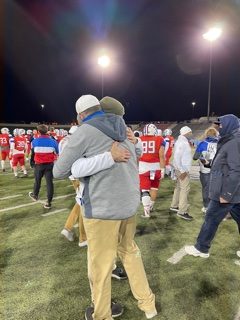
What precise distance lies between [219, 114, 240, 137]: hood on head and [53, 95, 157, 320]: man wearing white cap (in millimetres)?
1935

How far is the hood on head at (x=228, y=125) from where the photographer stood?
4.12m

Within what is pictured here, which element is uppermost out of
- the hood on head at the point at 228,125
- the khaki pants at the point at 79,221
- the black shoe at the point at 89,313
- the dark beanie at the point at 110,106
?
the dark beanie at the point at 110,106

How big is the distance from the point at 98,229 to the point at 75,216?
257 cm

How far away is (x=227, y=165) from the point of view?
4.08 meters

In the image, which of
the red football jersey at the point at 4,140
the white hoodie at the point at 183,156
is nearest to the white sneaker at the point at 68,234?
the white hoodie at the point at 183,156

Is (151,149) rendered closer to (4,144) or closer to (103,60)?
(4,144)

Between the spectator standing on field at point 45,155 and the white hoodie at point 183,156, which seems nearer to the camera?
the white hoodie at point 183,156

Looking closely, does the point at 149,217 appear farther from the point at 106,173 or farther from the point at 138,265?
the point at 106,173

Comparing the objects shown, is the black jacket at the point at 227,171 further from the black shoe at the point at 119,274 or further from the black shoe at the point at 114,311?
the black shoe at the point at 114,311

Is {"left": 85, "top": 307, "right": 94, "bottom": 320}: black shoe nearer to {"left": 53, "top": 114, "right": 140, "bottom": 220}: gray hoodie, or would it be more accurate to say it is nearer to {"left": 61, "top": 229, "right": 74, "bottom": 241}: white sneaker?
{"left": 53, "top": 114, "right": 140, "bottom": 220}: gray hoodie

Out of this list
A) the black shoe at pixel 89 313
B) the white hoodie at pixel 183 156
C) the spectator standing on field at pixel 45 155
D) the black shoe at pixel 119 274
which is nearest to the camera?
the black shoe at pixel 89 313

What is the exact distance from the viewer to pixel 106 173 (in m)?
2.65

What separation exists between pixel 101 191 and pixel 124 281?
1.86 m

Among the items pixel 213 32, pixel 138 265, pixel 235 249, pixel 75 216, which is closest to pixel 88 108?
pixel 138 265
